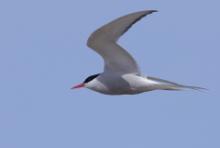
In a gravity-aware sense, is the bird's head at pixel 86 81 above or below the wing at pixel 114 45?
below

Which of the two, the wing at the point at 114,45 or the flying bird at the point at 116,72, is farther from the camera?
the flying bird at the point at 116,72

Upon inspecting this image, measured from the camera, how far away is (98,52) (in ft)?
37.6

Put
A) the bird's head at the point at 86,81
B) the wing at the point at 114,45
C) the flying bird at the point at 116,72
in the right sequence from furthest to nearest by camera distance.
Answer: the bird's head at the point at 86,81
the flying bird at the point at 116,72
the wing at the point at 114,45

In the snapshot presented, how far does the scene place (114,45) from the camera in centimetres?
1124

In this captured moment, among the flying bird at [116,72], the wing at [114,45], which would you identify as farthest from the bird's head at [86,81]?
the wing at [114,45]

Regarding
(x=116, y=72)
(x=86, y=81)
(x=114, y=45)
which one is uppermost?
(x=114, y=45)

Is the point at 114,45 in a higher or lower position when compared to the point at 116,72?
higher

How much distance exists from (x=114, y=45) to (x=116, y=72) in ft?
1.94

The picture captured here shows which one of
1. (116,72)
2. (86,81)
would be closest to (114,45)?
(116,72)

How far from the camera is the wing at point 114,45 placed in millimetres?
10664

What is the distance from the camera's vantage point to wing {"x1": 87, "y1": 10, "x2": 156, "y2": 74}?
10.7 m

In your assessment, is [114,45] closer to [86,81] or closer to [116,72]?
[116,72]

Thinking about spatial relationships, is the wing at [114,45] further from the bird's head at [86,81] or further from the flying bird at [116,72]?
the bird's head at [86,81]

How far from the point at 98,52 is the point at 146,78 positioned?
2.90ft
